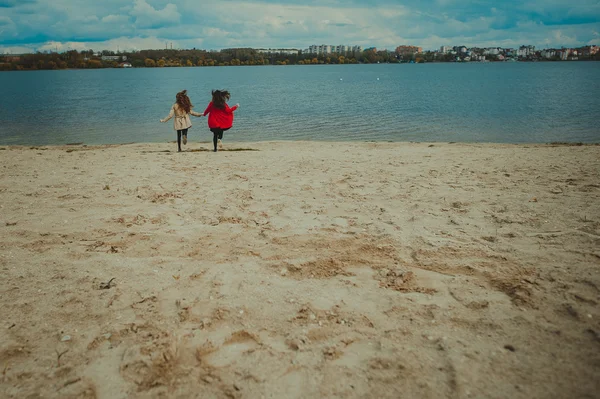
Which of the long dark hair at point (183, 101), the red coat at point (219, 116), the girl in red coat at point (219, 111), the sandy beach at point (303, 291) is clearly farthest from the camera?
the red coat at point (219, 116)

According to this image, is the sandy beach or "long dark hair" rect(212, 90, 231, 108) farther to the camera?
"long dark hair" rect(212, 90, 231, 108)

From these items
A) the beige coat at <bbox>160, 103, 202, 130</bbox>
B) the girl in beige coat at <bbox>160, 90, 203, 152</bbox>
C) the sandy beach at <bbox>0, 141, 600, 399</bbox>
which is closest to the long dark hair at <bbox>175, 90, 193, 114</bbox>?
the girl in beige coat at <bbox>160, 90, 203, 152</bbox>

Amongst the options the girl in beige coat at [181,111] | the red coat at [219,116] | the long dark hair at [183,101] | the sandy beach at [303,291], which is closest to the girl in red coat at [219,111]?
the red coat at [219,116]

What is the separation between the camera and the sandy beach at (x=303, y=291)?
10.4 ft

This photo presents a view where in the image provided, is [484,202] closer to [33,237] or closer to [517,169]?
[517,169]

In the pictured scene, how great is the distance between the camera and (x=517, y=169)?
9828mm

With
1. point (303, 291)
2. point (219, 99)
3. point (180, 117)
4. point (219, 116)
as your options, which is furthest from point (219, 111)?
point (303, 291)

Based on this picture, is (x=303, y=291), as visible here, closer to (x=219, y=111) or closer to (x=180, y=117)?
(x=219, y=111)

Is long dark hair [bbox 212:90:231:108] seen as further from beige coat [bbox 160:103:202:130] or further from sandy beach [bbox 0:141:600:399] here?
sandy beach [bbox 0:141:600:399]

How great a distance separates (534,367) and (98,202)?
7629mm

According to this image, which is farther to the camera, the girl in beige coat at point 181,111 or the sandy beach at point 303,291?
the girl in beige coat at point 181,111

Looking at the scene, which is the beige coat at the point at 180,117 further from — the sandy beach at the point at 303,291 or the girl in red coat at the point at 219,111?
the sandy beach at the point at 303,291

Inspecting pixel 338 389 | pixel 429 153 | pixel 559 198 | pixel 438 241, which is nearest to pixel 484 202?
pixel 559 198

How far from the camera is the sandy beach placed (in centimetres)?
316
